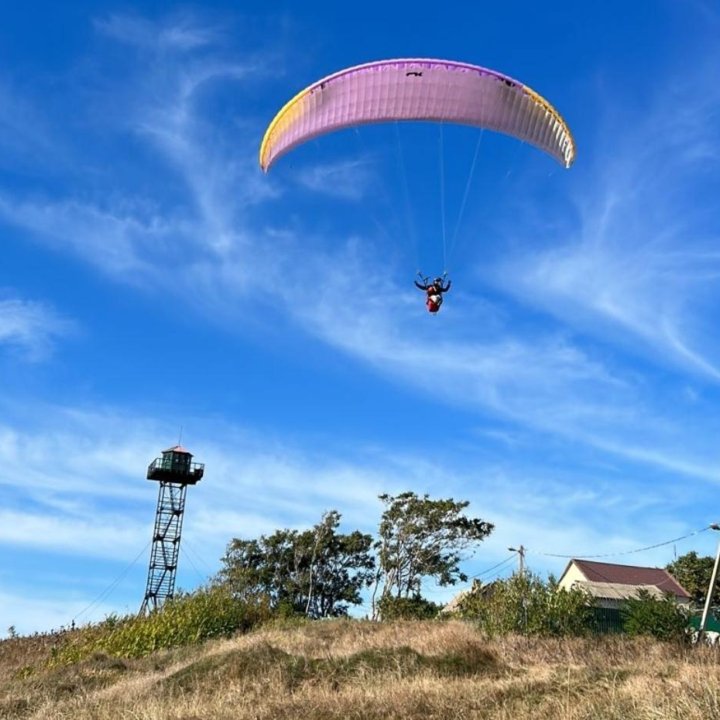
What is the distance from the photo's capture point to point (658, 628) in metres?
23.9

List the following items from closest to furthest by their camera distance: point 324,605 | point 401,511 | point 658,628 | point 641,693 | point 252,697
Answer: point 641,693, point 252,697, point 658,628, point 401,511, point 324,605

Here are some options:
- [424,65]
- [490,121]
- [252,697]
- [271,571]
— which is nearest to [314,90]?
[424,65]

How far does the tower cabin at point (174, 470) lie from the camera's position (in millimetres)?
51281

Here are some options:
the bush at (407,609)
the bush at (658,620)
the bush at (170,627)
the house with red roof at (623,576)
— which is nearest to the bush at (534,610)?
the bush at (658,620)

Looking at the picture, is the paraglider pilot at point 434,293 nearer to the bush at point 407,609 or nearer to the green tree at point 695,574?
the bush at point 407,609

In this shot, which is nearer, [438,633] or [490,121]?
[490,121]

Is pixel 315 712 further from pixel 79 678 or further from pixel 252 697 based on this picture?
pixel 79 678

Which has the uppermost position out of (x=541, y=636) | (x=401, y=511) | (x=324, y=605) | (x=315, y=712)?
(x=401, y=511)

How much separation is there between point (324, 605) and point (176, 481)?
16.5 meters

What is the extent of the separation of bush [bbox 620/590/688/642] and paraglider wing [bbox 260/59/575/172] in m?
15.7

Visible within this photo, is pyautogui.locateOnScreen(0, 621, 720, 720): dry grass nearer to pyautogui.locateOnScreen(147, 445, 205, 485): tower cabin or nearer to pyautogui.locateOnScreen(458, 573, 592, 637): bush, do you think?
pyautogui.locateOnScreen(458, 573, 592, 637): bush

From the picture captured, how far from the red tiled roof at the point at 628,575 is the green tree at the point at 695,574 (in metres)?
1.13

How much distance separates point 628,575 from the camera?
2221 inches

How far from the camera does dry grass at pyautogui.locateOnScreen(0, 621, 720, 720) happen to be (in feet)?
35.7
